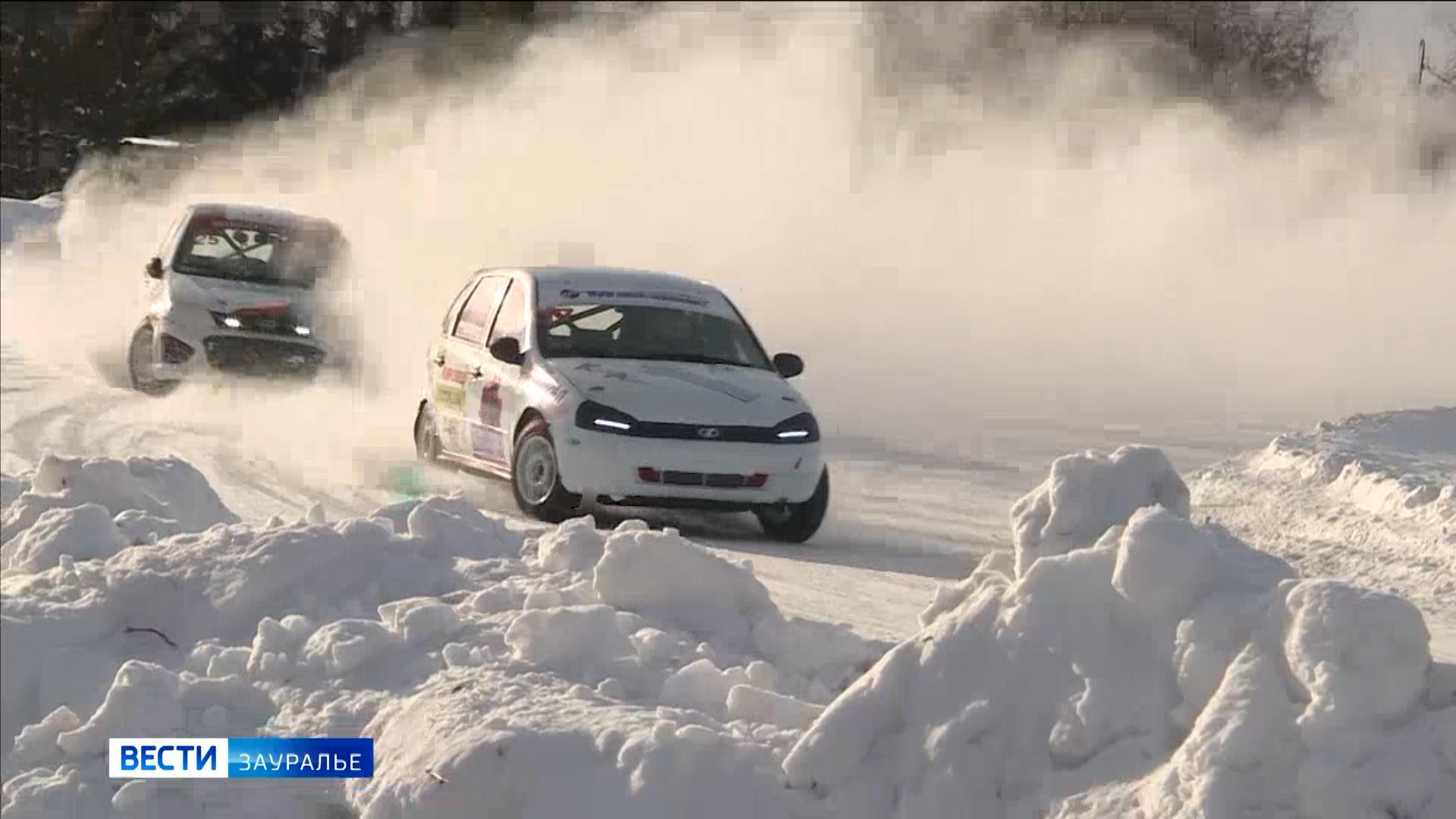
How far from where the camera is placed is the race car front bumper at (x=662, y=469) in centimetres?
1123

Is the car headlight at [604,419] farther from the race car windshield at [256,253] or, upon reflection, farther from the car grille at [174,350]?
the race car windshield at [256,253]

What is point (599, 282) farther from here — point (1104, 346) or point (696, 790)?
point (1104, 346)

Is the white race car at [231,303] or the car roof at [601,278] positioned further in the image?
the white race car at [231,303]

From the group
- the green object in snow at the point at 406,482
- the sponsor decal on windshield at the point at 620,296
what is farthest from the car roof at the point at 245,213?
the sponsor decal on windshield at the point at 620,296

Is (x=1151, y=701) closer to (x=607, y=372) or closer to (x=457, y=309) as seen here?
(x=607, y=372)

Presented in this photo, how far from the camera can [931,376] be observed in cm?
2514

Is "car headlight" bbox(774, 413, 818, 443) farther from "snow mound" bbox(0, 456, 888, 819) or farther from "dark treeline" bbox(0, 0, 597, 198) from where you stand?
"dark treeline" bbox(0, 0, 597, 198)

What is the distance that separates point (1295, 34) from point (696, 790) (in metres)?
43.0

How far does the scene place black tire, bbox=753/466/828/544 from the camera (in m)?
11.7

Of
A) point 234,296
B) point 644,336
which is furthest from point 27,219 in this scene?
point 644,336

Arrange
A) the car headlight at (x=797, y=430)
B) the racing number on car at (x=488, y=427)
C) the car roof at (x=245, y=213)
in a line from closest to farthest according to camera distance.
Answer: the car headlight at (x=797, y=430), the racing number on car at (x=488, y=427), the car roof at (x=245, y=213)

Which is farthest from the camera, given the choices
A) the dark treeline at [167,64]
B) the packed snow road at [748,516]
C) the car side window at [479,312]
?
the dark treeline at [167,64]

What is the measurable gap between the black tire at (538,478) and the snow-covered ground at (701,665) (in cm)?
185

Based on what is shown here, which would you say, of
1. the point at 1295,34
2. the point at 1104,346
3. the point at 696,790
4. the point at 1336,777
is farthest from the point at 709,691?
the point at 1295,34
